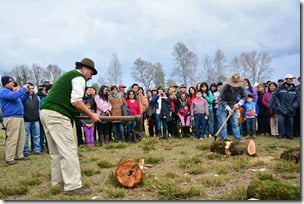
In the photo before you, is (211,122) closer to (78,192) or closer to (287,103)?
(287,103)

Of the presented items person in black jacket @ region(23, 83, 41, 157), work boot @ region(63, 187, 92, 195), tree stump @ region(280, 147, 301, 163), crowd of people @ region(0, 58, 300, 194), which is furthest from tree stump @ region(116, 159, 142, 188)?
person in black jacket @ region(23, 83, 41, 157)

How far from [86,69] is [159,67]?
2674cm

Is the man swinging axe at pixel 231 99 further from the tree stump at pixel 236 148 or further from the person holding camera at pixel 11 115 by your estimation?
the person holding camera at pixel 11 115

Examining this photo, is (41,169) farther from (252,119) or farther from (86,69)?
(252,119)

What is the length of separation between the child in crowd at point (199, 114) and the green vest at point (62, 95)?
5.71 m

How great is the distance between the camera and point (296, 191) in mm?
3744

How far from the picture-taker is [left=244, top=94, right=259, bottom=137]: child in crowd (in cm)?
986

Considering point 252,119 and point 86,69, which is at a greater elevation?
point 86,69

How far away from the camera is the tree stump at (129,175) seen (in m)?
4.72

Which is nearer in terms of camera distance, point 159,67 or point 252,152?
point 252,152

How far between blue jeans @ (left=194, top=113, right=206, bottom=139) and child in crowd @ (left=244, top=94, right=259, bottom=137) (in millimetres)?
1432

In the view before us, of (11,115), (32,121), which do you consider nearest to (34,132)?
(32,121)

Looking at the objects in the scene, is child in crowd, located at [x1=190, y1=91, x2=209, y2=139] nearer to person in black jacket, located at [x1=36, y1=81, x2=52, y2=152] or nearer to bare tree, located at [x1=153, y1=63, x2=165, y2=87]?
person in black jacket, located at [x1=36, y1=81, x2=52, y2=152]

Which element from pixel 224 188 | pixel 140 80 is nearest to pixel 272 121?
pixel 224 188
